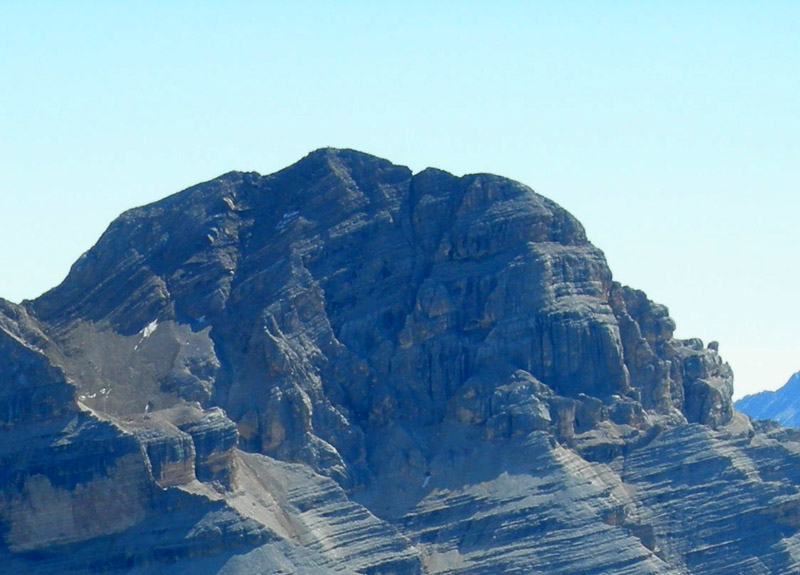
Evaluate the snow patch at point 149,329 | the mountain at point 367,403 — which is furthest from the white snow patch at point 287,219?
the snow patch at point 149,329

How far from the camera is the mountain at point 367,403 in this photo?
147000 mm

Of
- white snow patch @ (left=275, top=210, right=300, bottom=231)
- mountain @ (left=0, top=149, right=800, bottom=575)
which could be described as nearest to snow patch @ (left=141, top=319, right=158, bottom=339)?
mountain @ (left=0, top=149, right=800, bottom=575)

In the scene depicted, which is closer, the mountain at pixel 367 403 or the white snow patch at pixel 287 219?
the mountain at pixel 367 403

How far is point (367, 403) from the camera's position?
531 ft

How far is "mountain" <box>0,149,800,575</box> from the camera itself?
147 meters

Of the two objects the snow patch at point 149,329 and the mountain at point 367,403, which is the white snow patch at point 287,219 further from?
the snow patch at point 149,329

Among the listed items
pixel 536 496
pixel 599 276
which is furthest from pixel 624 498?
pixel 599 276

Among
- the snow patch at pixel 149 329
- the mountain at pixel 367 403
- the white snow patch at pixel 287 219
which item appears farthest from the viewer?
the white snow patch at pixel 287 219

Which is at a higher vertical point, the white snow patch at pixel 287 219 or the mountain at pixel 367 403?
the white snow patch at pixel 287 219

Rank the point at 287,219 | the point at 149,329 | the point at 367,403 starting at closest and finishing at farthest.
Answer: the point at 149,329 → the point at 367,403 → the point at 287,219

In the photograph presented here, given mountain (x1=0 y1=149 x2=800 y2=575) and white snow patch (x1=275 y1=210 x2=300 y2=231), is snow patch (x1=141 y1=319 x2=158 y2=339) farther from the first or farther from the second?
white snow patch (x1=275 y1=210 x2=300 y2=231)

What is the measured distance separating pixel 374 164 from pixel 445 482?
967 inches

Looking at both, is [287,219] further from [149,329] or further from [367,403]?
[367,403]

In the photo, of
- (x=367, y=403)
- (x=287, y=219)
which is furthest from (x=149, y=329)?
(x=367, y=403)
